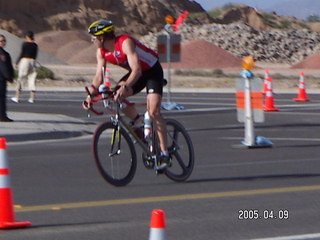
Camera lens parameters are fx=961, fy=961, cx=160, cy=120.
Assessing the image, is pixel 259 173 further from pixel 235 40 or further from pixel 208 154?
pixel 235 40

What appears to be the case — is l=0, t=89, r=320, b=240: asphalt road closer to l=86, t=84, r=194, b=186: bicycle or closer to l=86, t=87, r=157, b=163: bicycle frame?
l=86, t=84, r=194, b=186: bicycle

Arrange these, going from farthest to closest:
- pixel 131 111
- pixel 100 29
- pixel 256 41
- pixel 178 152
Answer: pixel 256 41
pixel 178 152
pixel 131 111
pixel 100 29

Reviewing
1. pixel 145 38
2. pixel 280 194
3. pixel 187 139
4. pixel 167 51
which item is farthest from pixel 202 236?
pixel 145 38

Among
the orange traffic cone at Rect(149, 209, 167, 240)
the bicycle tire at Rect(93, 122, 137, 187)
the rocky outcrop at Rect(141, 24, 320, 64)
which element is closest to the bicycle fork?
the bicycle tire at Rect(93, 122, 137, 187)

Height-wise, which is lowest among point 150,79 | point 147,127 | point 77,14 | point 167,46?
point 147,127

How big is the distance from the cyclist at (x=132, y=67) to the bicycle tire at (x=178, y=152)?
29 cm

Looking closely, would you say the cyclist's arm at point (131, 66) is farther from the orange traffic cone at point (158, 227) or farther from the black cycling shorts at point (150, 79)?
the orange traffic cone at point (158, 227)

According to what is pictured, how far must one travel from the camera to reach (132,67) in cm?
1053

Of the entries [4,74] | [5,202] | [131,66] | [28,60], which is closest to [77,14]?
[28,60]

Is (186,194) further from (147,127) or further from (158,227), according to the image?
(158,227)

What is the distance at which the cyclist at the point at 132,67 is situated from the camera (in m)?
10.6

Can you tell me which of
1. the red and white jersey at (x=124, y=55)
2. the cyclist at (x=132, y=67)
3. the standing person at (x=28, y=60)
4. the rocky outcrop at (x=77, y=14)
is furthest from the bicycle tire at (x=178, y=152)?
the rocky outcrop at (x=77, y=14)

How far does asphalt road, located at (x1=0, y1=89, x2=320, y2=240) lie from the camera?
8508mm

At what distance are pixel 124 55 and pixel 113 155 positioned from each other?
114 cm
